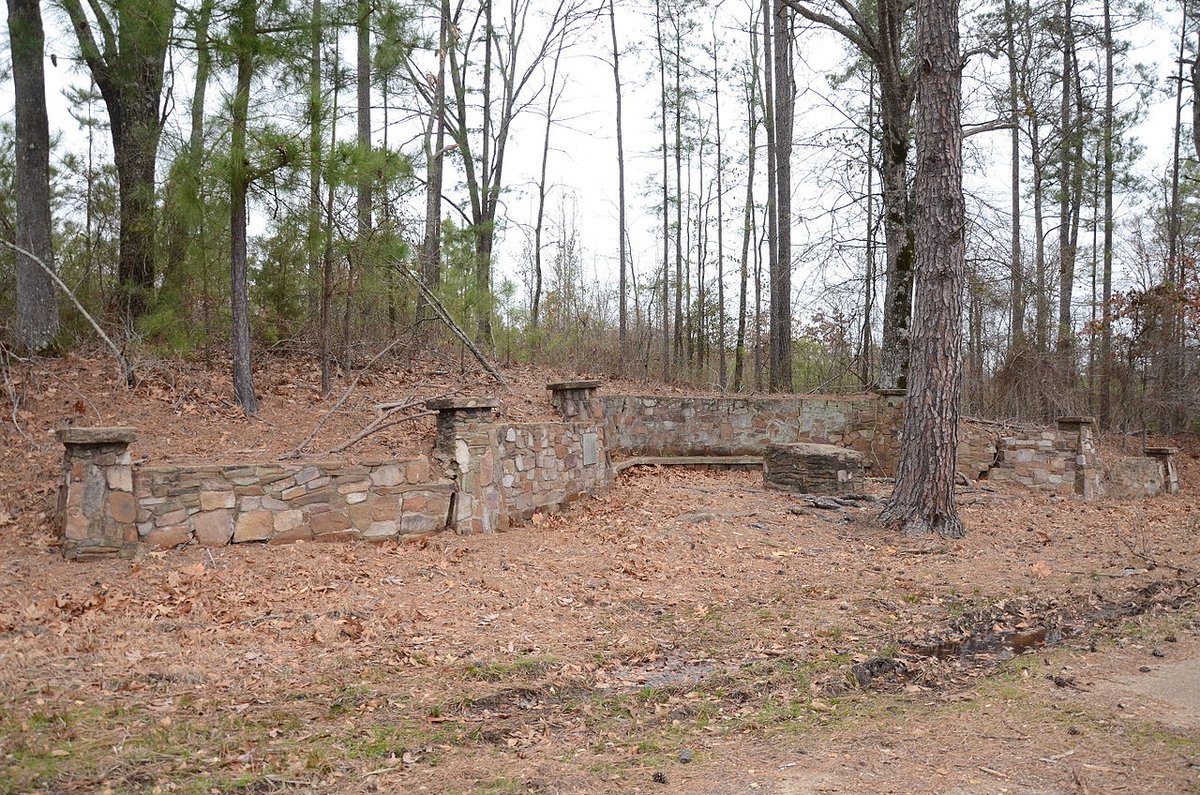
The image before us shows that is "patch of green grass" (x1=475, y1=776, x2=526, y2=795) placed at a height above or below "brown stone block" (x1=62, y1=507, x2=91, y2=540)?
below

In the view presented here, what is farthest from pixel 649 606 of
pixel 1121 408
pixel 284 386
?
pixel 1121 408

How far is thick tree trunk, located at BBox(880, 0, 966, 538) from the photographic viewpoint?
28.5 feet

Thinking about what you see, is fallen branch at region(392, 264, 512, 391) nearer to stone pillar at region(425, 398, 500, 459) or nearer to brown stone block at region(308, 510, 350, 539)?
stone pillar at region(425, 398, 500, 459)

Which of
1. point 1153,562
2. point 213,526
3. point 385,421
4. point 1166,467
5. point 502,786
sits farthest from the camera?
point 1166,467

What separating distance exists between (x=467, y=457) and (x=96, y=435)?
3.19m

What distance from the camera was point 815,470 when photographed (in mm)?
11023

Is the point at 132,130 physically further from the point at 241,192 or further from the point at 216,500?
the point at 216,500

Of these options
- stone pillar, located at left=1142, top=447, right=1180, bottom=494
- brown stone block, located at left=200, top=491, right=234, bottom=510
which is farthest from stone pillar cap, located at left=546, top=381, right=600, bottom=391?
stone pillar, located at left=1142, top=447, right=1180, bottom=494

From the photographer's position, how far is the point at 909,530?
28.6 feet

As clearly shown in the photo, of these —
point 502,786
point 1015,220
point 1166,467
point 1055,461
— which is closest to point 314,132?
point 502,786

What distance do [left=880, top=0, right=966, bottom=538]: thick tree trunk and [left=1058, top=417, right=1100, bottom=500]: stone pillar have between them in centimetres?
513

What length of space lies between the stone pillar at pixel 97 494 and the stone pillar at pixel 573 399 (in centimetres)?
550

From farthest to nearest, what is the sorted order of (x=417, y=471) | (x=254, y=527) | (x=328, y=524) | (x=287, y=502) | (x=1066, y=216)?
(x=1066, y=216) < (x=417, y=471) < (x=328, y=524) < (x=287, y=502) < (x=254, y=527)

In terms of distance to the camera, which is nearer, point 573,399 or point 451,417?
point 451,417
